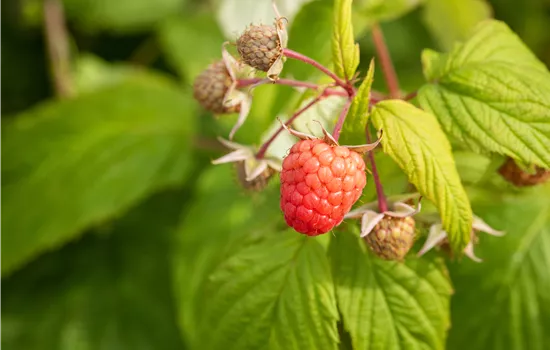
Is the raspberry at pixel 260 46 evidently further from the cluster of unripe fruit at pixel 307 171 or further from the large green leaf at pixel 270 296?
the large green leaf at pixel 270 296

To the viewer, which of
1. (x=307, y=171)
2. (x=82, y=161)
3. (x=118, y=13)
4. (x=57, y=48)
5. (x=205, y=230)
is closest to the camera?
(x=307, y=171)

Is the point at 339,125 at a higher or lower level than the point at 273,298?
higher

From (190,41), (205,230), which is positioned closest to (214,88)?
(205,230)

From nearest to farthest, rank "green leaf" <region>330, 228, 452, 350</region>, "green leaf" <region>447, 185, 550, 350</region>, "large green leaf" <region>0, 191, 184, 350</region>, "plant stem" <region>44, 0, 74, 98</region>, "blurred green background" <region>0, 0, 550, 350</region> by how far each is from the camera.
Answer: "green leaf" <region>330, 228, 452, 350</region>
"green leaf" <region>447, 185, 550, 350</region>
"blurred green background" <region>0, 0, 550, 350</region>
"large green leaf" <region>0, 191, 184, 350</region>
"plant stem" <region>44, 0, 74, 98</region>

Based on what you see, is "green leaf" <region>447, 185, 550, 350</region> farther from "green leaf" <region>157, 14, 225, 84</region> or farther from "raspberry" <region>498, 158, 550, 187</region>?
"green leaf" <region>157, 14, 225, 84</region>

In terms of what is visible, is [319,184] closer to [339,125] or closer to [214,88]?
[339,125]

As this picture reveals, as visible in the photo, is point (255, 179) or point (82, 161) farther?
point (82, 161)

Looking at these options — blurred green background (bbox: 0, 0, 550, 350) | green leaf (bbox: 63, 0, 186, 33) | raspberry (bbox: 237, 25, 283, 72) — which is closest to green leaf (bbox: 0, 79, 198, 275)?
blurred green background (bbox: 0, 0, 550, 350)

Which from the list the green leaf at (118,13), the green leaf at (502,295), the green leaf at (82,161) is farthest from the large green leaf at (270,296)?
the green leaf at (118,13)
